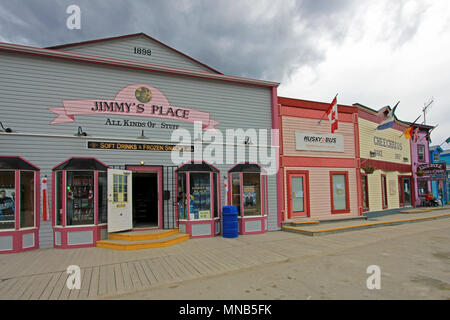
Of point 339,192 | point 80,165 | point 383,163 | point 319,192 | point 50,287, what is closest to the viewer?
point 50,287

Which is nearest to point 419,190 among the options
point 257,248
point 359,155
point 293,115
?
point 359,155

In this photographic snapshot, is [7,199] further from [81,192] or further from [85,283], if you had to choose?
[85,283]

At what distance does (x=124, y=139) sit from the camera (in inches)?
376

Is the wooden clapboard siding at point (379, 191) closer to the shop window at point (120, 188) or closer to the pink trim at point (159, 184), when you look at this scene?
the pink trim at point (159, 184)

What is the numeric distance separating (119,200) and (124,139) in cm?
212

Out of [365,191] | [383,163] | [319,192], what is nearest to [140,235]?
[319,192]

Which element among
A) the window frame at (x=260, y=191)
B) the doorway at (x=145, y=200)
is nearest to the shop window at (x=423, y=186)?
the window frame at (x=260, y=191)

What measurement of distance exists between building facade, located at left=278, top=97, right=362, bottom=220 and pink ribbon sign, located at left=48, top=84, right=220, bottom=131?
3.74 metres

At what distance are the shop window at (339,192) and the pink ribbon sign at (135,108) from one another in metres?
6.59

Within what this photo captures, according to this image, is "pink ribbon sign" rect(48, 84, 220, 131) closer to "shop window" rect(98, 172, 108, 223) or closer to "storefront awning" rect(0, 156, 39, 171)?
"storefront awning" rect(0, 156, 39, 171)

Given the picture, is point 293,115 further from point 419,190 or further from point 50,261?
point 419,190

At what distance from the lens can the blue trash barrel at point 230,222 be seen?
32.0 feet

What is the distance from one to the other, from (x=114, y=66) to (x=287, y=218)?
9.14 m
